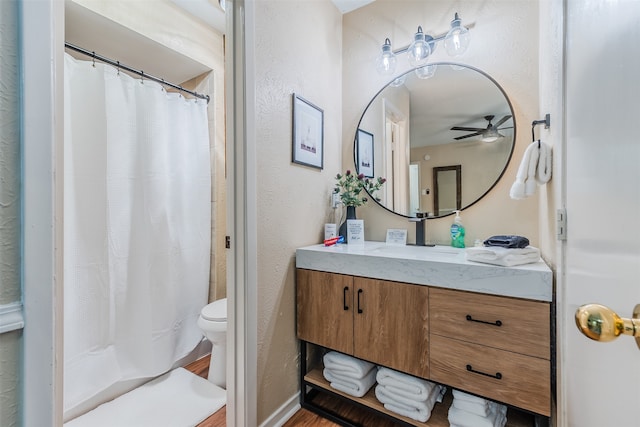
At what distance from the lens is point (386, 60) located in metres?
1.85

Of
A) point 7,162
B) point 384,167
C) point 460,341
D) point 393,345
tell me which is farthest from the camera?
point 384,167

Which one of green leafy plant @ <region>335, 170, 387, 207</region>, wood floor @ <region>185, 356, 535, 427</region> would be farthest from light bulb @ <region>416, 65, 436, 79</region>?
wood floor @ <region>185, 356, 535, 427</region>

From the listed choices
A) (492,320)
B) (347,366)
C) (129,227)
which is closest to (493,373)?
(492,320)

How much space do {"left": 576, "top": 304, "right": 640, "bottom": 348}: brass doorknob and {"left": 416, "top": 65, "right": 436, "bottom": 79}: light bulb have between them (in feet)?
5.59

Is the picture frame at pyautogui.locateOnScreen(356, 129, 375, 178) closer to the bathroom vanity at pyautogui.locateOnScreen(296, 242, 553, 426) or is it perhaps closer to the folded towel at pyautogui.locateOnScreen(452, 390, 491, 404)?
the bathroom vanity at pyautogui.locateOnScreen(296, 242, 553, 426)

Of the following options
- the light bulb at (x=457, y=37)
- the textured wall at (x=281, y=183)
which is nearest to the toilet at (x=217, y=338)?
the textured wall at (x=281, y=183)

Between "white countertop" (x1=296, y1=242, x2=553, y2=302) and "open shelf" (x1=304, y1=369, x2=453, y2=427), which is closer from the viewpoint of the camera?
"white countertop" (x1=296, y1=242, x2=553, y2=302)

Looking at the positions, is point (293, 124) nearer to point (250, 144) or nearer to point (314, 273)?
point (250, 144)

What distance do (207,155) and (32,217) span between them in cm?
181

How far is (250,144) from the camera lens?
4.37 ft

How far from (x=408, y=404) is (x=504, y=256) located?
0.82m

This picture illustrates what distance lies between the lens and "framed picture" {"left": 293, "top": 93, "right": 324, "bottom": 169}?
1.62m

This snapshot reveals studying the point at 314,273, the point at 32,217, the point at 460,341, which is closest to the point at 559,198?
the point at 460,341

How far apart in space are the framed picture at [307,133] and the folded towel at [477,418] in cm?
145
